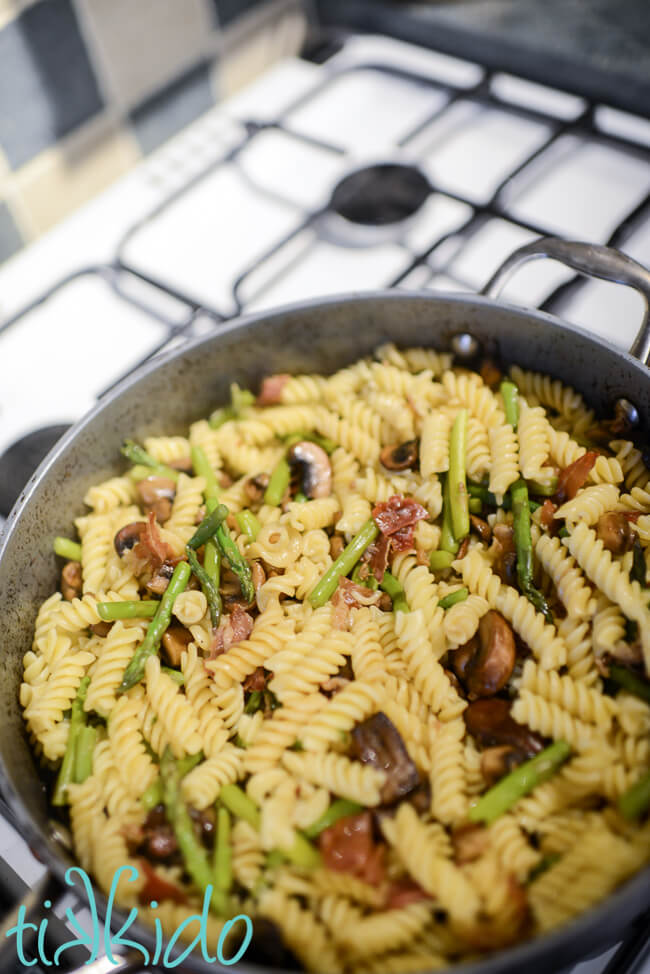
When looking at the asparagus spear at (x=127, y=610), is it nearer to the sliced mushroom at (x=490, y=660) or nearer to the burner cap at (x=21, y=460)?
the burner cap at (x=21, y=460)

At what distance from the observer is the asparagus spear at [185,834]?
1594 millimetres

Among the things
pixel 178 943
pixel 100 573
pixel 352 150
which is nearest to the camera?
pixel 178 943

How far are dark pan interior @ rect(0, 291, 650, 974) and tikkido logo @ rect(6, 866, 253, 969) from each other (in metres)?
0.24

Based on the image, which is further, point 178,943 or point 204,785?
point 204,785

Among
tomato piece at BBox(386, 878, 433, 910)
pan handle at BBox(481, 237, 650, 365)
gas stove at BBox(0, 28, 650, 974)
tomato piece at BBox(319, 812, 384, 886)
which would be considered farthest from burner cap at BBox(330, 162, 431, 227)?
tomato piece at BBox(386, 878, 433, 910)

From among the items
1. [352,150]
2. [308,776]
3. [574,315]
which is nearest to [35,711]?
[308,776]

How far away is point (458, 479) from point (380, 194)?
5.17 ft

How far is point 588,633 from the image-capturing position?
1865 mm

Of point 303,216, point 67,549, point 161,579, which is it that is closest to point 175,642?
point 161,579

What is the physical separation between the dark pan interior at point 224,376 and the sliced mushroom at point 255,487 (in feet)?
1.13

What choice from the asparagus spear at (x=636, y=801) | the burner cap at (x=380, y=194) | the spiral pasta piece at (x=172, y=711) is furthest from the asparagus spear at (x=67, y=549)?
the burner cap at (x=380, y=194)

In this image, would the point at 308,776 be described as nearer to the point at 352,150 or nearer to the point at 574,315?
the point at 574,315

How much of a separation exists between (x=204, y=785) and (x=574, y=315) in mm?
1913

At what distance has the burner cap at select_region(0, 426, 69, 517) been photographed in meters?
2.46
